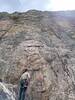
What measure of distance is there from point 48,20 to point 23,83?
1984cm

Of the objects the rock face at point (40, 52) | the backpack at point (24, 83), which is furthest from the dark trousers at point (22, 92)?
the rock face at point (40, 52)

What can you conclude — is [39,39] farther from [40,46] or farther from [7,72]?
[7,72]

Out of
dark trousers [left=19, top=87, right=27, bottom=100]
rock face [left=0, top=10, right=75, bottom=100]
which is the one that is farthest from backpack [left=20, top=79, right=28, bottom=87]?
rock face [left=0, top=10, right=75, bottom=100]

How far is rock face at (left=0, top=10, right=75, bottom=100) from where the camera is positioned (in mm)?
25594

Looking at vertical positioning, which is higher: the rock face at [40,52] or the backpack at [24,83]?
the backpack at [24,83]

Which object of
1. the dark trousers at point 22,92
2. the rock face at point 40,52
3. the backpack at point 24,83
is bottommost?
the rock face at point 40,52

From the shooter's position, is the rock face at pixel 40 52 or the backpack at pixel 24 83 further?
the rock face at pixel 40 52

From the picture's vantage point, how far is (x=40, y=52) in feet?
91.1

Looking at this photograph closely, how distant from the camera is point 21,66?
27016 millimetres

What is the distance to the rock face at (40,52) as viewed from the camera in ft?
84.0

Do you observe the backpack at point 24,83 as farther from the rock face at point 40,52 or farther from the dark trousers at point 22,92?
the rock face at point 40,52

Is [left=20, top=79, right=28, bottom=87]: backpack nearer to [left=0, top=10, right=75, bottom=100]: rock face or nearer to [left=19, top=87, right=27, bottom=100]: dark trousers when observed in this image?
[left=19, top=87, right=27, bottom=100]: dark trousers

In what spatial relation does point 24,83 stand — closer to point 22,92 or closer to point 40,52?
point 22,92

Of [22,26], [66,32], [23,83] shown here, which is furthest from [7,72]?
[23,83]
